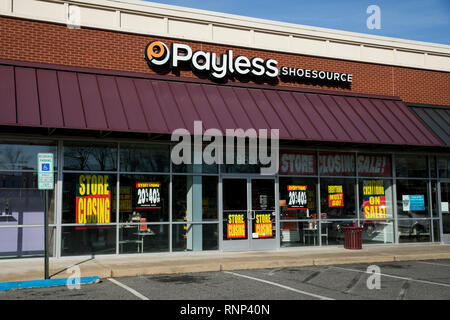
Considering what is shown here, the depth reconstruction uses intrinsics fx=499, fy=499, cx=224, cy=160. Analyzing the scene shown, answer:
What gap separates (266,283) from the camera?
1017 cm

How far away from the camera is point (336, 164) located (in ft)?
55.0

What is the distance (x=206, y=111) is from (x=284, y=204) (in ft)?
13.2

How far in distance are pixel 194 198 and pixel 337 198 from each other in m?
5.00

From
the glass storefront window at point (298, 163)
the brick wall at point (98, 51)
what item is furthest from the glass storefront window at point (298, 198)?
the brick wall at point (98, 51)

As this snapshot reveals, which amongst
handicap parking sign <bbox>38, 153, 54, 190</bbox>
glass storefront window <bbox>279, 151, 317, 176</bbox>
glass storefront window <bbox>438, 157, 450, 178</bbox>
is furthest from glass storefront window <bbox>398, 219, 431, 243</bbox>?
handicap parking sign <bbox>38, 153, 54, 190</bbox>

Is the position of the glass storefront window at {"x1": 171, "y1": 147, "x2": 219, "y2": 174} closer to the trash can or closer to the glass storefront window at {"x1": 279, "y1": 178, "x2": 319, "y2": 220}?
the glass storefront window at {"x1": 279, "y1": 178, "x2": 319, "y2": 220}

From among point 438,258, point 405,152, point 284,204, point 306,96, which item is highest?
point 306,96

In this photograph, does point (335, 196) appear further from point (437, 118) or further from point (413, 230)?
point (437, 118)

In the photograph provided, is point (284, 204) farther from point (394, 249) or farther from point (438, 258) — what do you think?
point (438, 258)

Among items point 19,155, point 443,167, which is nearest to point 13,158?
point 19,155

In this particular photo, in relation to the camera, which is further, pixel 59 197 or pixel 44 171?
pixel 59 197

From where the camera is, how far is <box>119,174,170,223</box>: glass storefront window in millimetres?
14078
